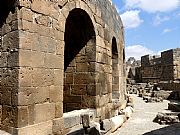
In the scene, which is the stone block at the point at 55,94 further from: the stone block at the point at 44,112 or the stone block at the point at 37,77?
the stone block at the point at 37,77

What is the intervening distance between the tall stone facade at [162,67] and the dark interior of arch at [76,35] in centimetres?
1682

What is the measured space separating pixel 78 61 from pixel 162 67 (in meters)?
18.4

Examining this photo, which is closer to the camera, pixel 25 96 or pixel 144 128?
pixel 25 96

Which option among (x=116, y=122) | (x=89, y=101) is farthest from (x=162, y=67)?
(x=89, y=101)

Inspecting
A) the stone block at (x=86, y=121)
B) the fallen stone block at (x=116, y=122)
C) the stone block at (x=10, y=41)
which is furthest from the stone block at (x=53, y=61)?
the fallen stone block at (x=116, y=122)

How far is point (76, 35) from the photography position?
693 centimetres

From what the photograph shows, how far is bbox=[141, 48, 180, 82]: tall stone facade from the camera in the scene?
22.1m

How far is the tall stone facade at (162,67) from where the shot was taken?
22062 mm

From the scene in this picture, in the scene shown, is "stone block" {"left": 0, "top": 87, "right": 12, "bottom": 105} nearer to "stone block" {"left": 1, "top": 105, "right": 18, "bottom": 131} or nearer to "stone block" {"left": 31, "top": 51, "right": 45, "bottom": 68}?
"stone block" {"left": 1, "top": 105, "right": 18, "bottom": 131}

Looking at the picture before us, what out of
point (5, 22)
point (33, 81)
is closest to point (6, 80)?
point (33, 81)

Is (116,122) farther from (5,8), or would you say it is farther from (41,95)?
(5,8)

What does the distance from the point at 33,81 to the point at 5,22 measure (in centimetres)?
115

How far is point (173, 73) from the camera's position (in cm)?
2223

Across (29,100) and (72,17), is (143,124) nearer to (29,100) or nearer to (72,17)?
(72,17)
